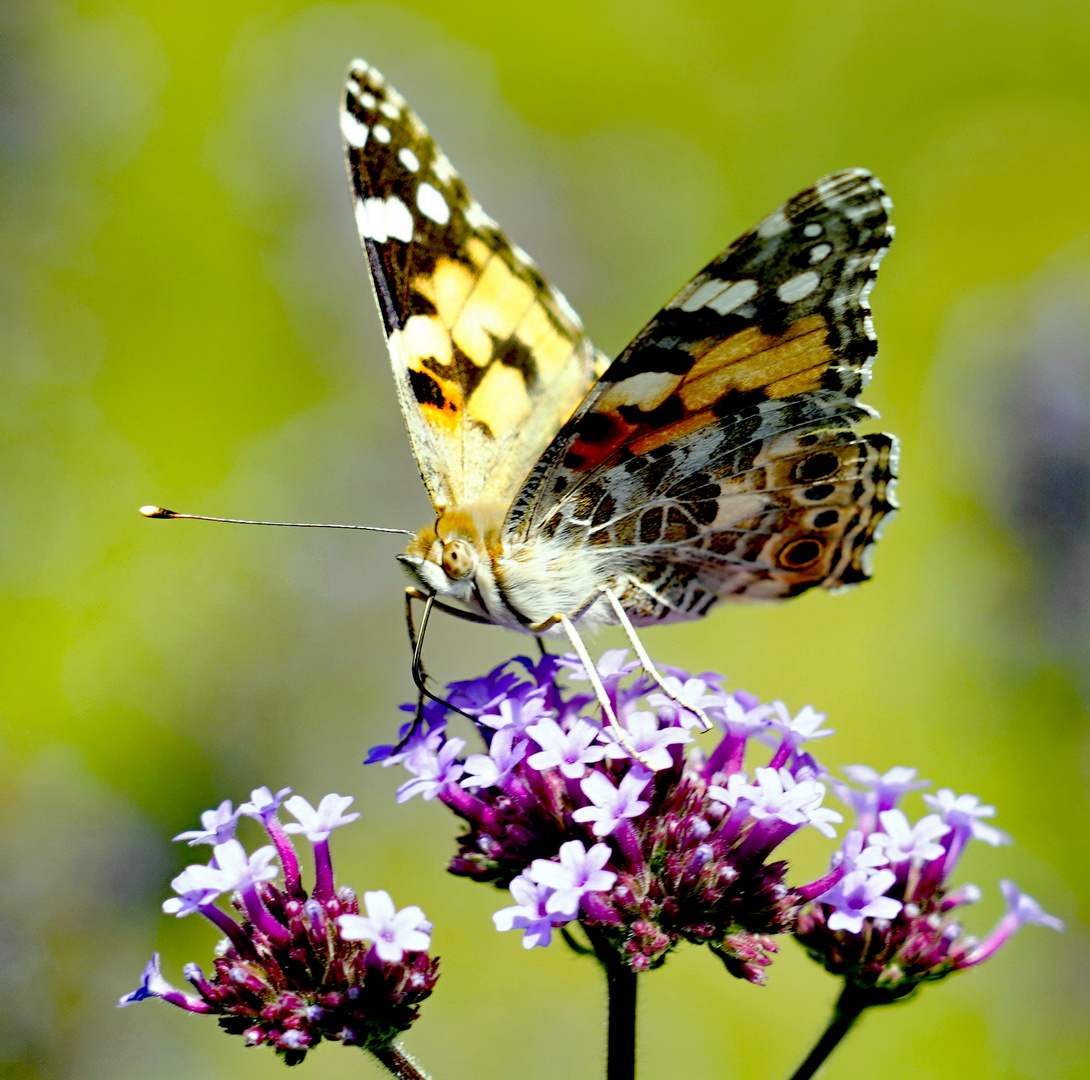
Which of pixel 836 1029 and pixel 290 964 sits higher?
pixel 290 964

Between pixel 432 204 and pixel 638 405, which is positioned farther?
pixel 432 204

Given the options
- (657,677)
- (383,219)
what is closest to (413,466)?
(383,219)

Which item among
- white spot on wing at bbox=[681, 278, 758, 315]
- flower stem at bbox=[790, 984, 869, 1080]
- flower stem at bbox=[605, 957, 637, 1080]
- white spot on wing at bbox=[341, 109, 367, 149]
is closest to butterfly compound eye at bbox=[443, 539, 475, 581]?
white spot on wing at bbox=[681, 278, 758, 315]

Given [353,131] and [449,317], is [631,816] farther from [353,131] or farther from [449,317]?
[353,131]

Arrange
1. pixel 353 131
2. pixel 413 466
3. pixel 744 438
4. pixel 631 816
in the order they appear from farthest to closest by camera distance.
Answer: pixel 413 466 < pixel 353 131 < pixel 744 438 < pixel 631 816

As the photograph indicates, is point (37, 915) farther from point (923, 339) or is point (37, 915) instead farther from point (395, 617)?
point (923, 339)

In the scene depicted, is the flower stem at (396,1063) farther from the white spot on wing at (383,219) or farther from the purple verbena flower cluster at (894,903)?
the white spot on wing at (383,219)

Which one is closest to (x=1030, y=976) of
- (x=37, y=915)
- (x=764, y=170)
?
(x=37, y=915)
